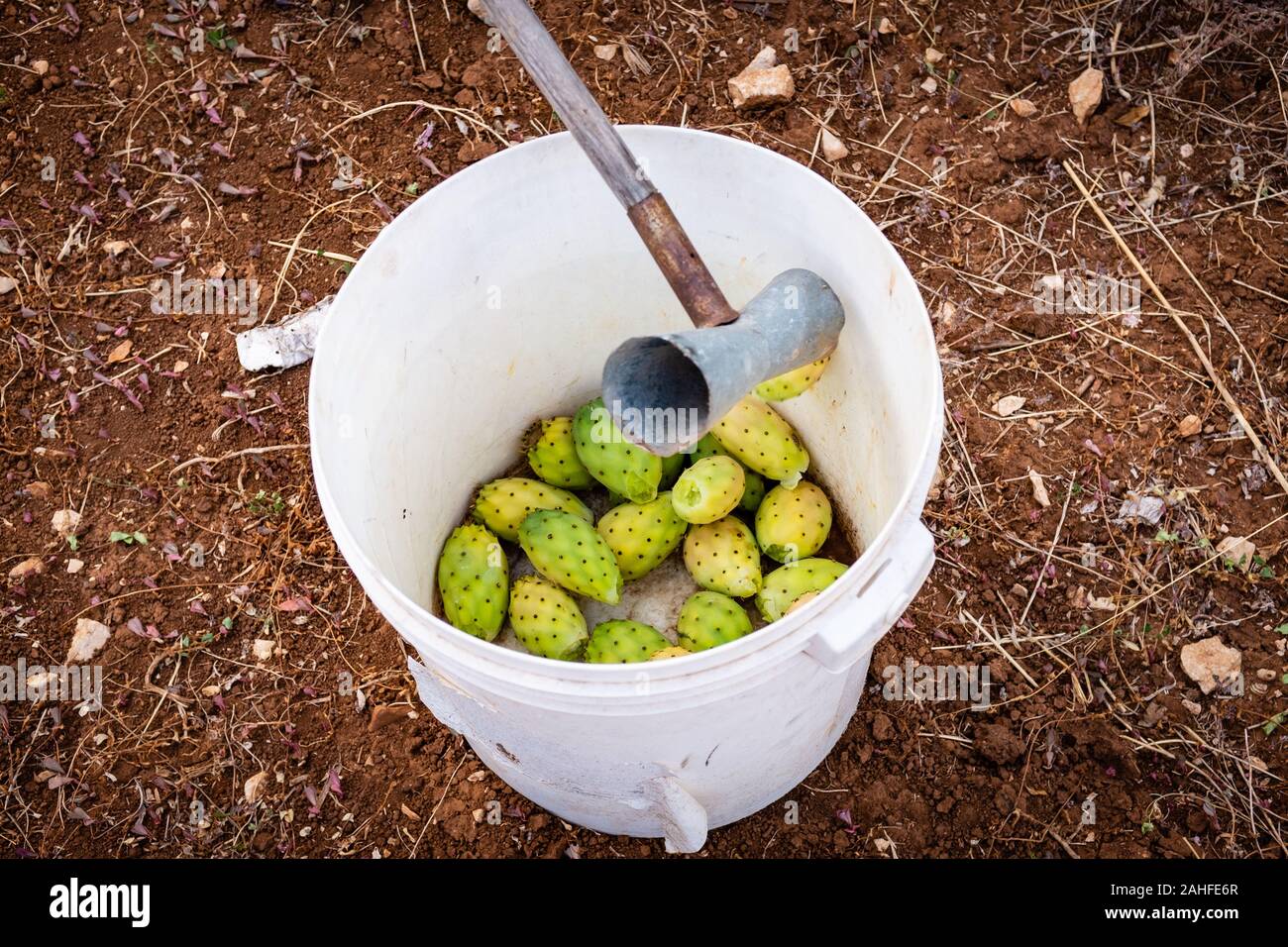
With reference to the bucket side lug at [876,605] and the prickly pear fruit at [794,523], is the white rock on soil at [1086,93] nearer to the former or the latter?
the prickly pear fruit at [794,523]

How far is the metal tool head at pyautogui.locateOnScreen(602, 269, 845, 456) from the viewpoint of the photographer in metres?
1.30

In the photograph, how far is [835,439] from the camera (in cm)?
179

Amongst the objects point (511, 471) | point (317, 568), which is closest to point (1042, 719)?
point (511, 471)

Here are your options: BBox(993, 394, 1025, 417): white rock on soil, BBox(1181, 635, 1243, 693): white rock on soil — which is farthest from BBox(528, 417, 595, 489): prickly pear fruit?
BBox(1181, 635, 1243, 693): white rock on soil

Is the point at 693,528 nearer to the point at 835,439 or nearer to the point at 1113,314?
the point at 835,439

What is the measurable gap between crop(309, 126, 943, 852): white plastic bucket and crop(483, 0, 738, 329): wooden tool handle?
0.59 feet

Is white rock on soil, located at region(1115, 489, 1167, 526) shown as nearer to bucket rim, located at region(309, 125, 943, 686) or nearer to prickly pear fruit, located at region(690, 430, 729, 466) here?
prickly pear fruit, located at region(690, 430, 729, 466)

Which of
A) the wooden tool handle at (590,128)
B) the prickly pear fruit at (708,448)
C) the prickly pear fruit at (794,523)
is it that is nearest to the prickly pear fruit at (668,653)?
the prickly pear fruit at (794,523)

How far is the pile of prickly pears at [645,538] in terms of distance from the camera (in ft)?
5.53

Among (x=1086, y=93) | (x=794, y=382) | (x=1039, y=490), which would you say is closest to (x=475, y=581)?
(x=794, y=382)

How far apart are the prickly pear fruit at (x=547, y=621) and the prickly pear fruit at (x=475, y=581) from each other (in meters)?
0.03

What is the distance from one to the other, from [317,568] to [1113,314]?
1.70 m

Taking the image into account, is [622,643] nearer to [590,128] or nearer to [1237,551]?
[590,128]

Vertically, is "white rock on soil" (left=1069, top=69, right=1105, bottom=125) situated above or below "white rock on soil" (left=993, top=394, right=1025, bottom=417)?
above
